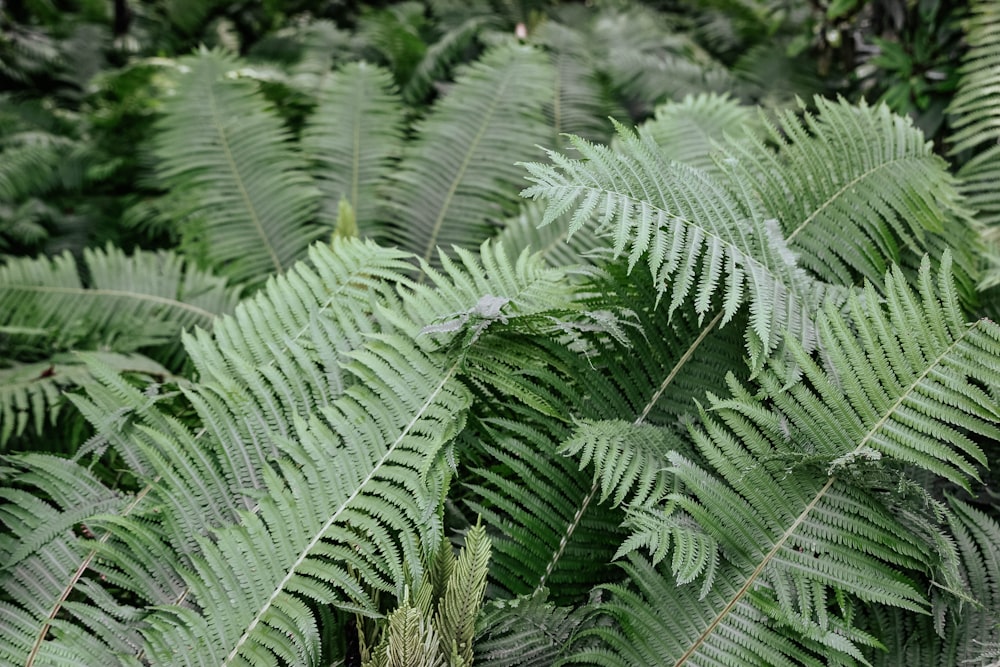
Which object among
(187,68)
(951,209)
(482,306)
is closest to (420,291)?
(482,306)

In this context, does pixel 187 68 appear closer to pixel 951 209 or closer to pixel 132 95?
pixel 132 95

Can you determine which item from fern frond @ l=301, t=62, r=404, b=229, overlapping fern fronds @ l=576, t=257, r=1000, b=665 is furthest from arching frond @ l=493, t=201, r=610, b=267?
overlapping fern fronds @ l=576, t=257, r=1000, b=665

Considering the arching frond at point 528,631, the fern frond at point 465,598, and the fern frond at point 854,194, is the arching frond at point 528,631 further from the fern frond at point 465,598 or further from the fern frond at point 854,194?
the fern frond at point 854,194

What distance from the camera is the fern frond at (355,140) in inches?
104

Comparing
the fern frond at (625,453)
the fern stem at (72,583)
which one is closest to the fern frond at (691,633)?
the fern frond at (625,453)

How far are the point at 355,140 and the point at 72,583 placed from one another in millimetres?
1857

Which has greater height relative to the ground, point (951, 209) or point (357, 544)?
Result: point (951, 209)

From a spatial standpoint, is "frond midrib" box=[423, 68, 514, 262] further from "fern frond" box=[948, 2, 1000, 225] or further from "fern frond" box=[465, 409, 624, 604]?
"fern frond" box=[948, 2, 1000, 225]

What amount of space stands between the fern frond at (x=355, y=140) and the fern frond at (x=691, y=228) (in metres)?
1.36

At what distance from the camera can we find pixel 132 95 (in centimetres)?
337

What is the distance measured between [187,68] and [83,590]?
89.8 inches

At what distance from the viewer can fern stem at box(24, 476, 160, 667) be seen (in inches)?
47.8

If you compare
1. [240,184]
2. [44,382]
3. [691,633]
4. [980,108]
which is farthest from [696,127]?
[44,382]

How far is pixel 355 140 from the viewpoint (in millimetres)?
2738
